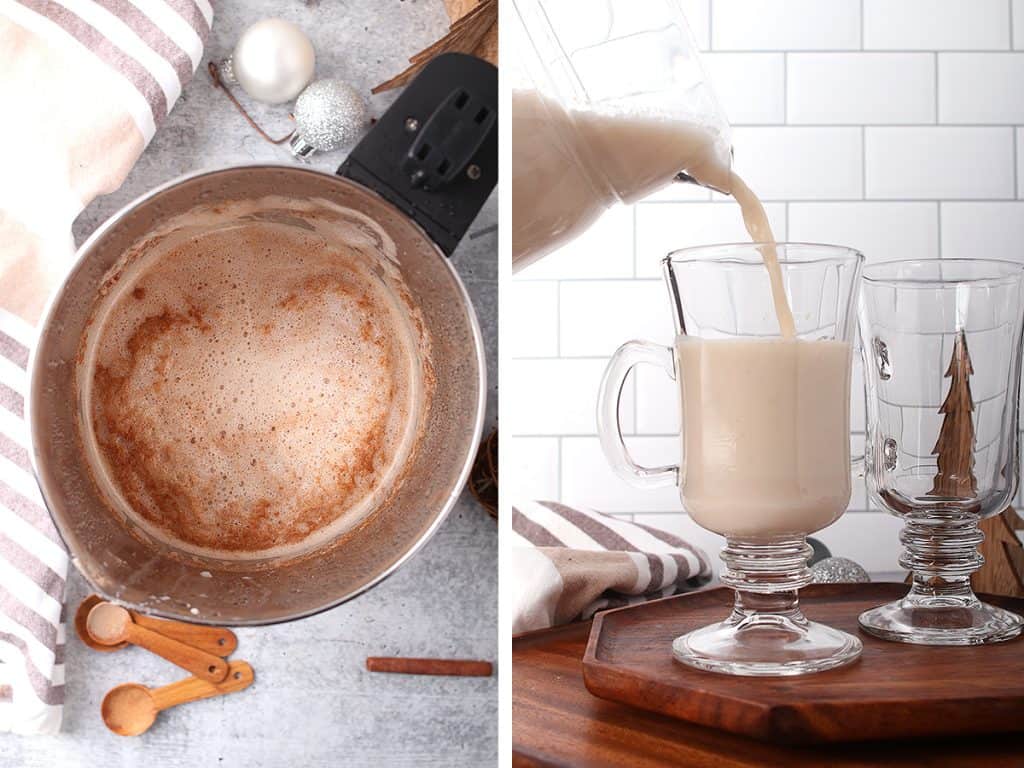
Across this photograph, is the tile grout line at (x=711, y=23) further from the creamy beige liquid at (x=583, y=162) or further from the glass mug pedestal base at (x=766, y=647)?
the glass mug pedestal base at (x=766, y=647)

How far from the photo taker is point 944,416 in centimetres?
34

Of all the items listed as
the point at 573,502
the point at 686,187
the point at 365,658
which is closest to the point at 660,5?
the point at 686,187

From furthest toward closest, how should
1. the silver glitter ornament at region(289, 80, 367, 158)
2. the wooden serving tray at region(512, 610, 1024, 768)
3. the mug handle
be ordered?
the silver glitter ornament at region(289, 80, 367, 158) < the mug handle < the wooden serving tray at region(512, 610, 1024, 768)

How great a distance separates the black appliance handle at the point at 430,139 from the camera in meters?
0.47

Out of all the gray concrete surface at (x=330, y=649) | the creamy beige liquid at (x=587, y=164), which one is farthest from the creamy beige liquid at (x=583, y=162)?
the gray concrete surface at (x=330, y=649)

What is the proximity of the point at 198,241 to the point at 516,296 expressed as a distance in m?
0.19

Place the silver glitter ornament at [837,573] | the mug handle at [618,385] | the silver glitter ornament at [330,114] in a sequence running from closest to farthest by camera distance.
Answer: the mug handle at [618,385], the silver glitter ornament at [837,573], the silver glitter ornament at [330,114]

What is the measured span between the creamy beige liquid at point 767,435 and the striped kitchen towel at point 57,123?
42cm

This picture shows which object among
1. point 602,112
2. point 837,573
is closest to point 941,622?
point 837,573

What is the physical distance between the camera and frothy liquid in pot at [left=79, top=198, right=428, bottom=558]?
0.54 metres

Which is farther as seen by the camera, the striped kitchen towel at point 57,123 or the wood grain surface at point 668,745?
the striped kitchen towel at point 57,123

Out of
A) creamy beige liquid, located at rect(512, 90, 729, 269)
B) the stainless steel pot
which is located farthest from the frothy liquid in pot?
creamy beige liquid, located at rect(512, 90, 729, 269)

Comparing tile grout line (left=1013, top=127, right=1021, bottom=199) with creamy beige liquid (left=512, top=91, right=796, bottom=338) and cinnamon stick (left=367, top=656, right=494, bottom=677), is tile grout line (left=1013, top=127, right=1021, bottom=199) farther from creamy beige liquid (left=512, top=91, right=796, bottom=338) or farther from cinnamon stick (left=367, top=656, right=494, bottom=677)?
cinnamon stick (left=367, top=656, right=494, bottom=677)

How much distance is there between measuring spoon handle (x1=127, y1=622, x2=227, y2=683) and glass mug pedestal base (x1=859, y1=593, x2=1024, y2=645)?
1.39ft
